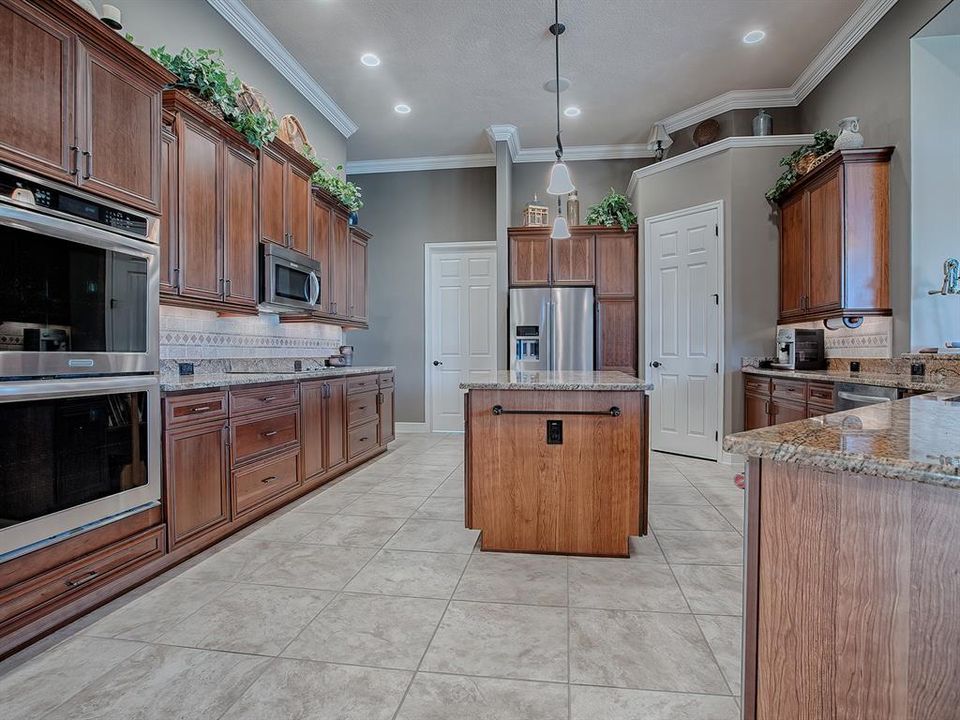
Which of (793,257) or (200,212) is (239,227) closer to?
(200,212)

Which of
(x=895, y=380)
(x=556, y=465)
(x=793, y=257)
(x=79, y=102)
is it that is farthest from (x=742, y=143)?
(x=79, y=102)

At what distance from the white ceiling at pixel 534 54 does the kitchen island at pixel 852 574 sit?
3617 mm

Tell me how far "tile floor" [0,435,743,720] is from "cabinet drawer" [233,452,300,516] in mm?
184

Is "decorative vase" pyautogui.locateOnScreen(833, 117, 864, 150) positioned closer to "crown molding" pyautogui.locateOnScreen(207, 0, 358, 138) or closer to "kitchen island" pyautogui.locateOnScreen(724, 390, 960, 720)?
"kitchen island" pyautogui.locateOnScreen(724, 390, 960, 720)

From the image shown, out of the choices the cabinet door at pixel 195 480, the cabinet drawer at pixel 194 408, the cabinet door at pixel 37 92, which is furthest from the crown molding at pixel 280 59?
the cabinet door at pixel 195 480

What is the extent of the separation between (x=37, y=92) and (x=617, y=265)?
4603 mm

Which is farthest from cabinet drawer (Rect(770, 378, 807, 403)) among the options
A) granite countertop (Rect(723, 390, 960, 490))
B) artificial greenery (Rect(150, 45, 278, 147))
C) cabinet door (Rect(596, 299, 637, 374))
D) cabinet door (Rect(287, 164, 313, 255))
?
artificial greenery (Rect(150, 45, 278, 147))

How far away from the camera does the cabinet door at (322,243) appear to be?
3.99 m

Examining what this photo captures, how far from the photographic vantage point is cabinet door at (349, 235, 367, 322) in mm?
4754

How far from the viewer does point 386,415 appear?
15.8 feet

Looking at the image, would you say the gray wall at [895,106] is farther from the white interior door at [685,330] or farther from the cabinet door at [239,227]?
the cabinet door at [239,227]

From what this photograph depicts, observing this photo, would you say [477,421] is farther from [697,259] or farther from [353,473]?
[697,259]

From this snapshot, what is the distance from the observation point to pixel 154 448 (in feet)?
6.87

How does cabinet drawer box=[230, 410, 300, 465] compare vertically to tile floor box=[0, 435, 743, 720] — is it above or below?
above
